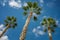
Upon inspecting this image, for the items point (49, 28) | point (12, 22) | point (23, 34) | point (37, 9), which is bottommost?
point (23, 34)

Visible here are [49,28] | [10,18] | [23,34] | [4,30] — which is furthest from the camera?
[10,18]

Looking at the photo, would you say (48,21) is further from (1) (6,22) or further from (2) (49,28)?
(1) (6,22)

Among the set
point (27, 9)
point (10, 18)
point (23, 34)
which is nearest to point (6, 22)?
point (10, 18)

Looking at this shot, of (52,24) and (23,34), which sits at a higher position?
(52,24)

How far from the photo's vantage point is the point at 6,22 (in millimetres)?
44844

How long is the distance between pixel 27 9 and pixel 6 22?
1004cm

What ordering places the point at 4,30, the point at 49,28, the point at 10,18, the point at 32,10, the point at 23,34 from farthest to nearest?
the point at 10,18 < the point at 4,30 < the point at 49,28 < the point at 32,10 < the point at 23,34

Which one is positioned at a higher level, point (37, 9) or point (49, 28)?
point (37, 9)

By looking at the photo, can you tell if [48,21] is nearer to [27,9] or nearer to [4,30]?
[27,9]

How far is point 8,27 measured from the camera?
4353cm


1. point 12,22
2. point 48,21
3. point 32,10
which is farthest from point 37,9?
point 12,22

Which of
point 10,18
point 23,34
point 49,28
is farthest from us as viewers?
point 10,18

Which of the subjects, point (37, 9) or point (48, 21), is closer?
point (37, 9)

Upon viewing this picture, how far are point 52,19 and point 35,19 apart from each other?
251 inches
